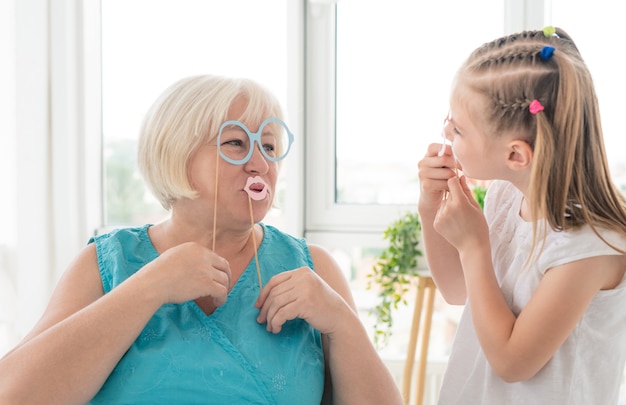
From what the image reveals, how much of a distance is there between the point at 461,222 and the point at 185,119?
23.0 inches

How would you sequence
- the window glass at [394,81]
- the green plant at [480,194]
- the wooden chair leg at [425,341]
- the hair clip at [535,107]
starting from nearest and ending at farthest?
the hair clip at [535,107] < the green plant at [480,194] < the wooden chair leg at [425,341] < the window glass at [394,81]

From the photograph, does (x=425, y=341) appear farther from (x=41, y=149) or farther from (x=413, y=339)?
(x=41, y=149)

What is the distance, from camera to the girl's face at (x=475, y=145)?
1.36 meters

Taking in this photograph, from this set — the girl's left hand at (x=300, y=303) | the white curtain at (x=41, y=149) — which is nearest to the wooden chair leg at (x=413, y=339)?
the girl's left hand at (x=300, y=303)

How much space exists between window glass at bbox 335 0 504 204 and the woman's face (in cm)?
137

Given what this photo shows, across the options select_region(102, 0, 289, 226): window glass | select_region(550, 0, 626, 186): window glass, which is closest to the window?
select_region(102, 0, 289, 226): window glass

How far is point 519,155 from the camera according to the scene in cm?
133

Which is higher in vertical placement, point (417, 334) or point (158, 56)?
point (158, 56)

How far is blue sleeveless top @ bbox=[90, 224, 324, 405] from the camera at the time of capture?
136 centimetres

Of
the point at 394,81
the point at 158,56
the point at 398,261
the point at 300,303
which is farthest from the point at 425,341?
the point at 158,56

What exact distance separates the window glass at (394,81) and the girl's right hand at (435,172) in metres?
1.23

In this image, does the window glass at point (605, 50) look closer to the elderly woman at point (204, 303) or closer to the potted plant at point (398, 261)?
the potted plant at point (398, 261)

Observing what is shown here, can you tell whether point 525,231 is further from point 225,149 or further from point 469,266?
point 225,149

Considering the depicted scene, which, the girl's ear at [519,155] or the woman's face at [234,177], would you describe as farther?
the woman's face at [234,177]
